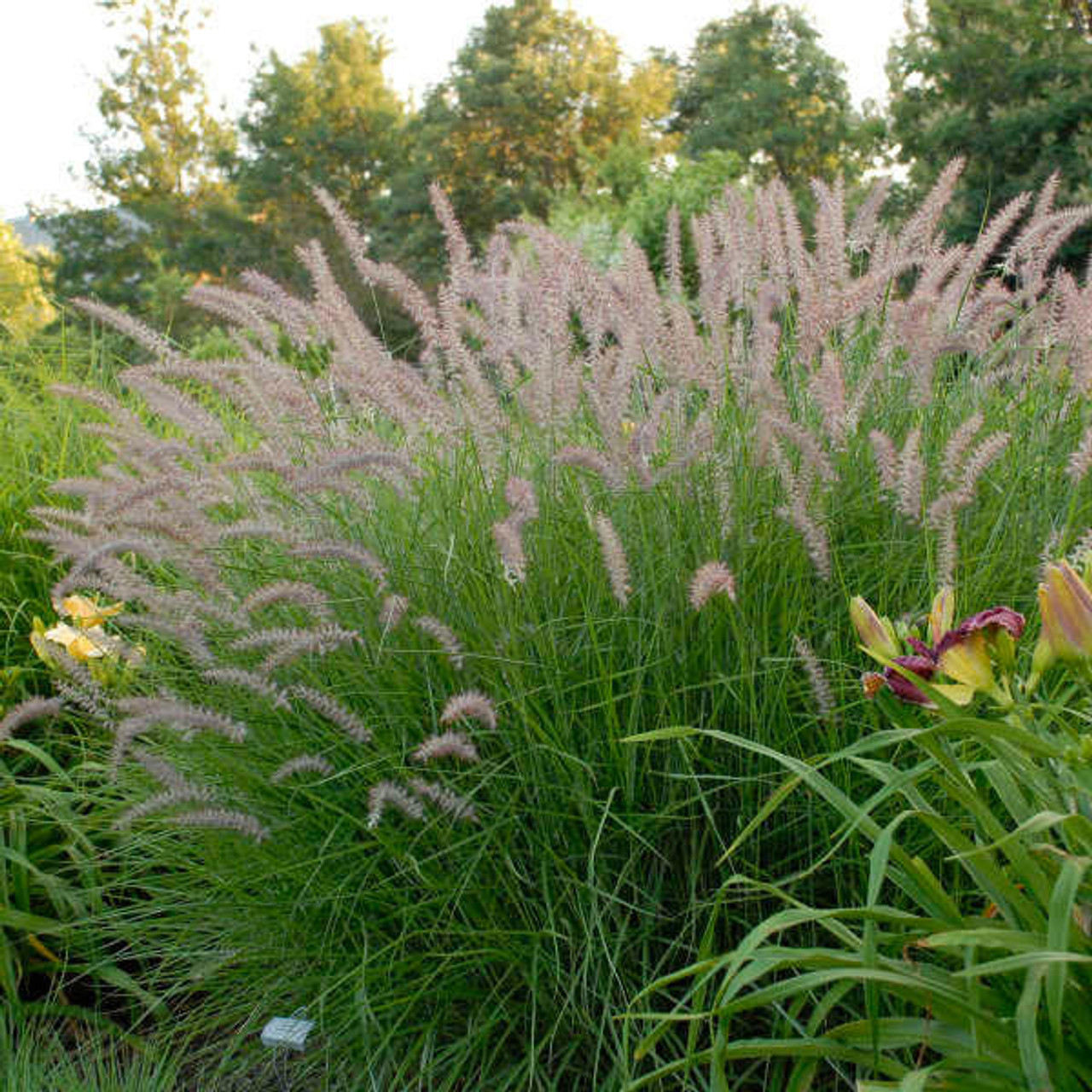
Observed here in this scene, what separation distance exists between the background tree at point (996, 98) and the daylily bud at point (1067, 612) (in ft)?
48.3

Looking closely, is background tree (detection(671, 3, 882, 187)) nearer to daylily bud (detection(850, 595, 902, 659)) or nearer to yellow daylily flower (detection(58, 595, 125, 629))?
yellow daylily flower (detection(58, 595, 125, 629))

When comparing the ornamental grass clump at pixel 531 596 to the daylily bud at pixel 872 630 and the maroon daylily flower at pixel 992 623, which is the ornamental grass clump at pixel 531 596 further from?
the maroon daylily flower at pixel 992 623

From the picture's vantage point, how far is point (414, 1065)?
212 cm

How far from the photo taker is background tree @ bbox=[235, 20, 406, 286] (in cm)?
3603

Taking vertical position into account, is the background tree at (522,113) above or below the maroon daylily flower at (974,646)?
above

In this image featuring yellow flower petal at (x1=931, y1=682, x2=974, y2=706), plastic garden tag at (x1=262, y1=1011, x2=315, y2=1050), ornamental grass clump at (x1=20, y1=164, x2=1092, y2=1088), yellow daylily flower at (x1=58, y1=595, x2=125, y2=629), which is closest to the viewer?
yellow flower petal at (x1=931, y1=682, x2=974, y2=706)

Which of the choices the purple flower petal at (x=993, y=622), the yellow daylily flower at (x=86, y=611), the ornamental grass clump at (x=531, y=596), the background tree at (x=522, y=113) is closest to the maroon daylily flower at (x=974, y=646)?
the purple flower petal at (x=993, y=622)

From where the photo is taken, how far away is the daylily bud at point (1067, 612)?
1.24 meters

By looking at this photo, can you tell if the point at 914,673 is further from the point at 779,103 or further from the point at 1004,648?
the point at 779,103

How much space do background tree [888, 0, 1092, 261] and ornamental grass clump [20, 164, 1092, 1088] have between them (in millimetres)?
13661

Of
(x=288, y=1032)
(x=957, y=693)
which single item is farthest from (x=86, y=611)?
(x=957, y=693)

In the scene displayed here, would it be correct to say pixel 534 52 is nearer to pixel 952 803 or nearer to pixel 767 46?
pixel 767 46

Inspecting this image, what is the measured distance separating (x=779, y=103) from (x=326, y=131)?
15.1 metres

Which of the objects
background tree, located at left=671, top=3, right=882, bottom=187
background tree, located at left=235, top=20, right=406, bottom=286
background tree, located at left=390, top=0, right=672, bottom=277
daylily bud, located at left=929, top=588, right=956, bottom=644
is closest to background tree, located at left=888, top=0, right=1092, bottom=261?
background tree, located at left=671, top=3, right=882, bottom=187
